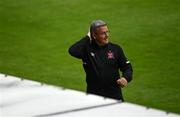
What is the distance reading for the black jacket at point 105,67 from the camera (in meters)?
6.73

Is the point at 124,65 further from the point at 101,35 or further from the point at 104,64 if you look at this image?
the point at 101,35

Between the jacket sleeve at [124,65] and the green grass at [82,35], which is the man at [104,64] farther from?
the green grass at [82,35]

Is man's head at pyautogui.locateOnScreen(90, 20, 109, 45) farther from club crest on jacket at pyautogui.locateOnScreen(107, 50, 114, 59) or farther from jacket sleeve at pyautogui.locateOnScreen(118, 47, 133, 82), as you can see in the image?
jacket sleeve at pyautogui.locateOnScreen(118, 47, 133, 82)

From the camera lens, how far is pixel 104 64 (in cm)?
673

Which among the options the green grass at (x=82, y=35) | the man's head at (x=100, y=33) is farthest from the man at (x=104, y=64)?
Result: the green grass at (x=82, y=35)

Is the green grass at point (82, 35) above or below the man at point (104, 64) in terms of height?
above

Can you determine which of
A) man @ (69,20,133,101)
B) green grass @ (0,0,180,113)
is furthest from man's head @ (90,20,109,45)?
green grass @ (0,0,180,113)

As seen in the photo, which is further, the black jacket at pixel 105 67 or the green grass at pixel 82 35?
the green grass at pixel 82 35

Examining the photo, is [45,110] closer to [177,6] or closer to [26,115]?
[26,115]

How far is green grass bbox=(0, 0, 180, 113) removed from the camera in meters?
9.75

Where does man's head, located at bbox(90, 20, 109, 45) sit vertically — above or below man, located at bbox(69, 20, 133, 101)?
above

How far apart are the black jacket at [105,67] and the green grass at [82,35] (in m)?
2.03

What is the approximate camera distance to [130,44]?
1142cm

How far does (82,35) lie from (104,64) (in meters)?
5.43
